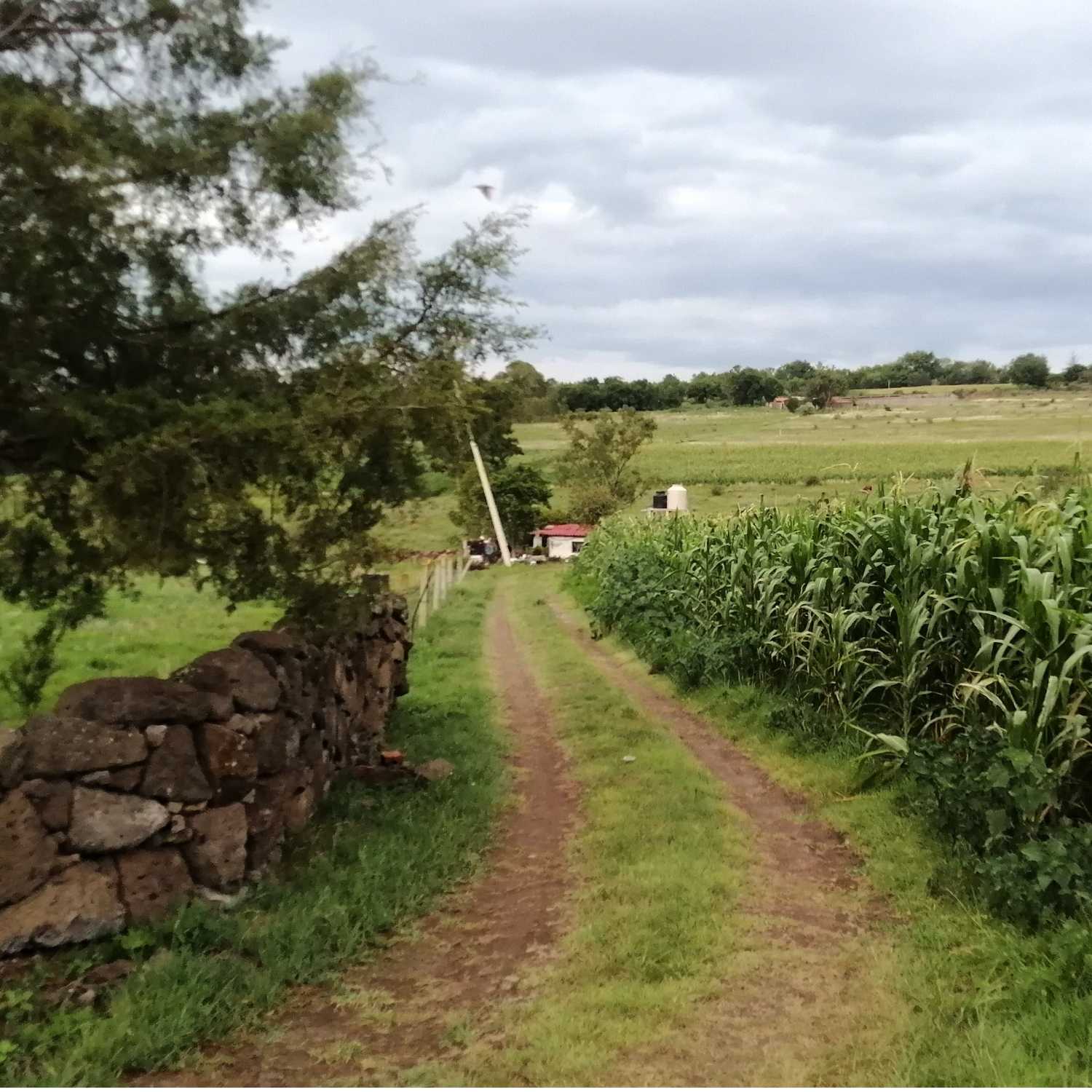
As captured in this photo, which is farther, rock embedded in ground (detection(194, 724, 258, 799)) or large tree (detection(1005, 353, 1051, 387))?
large tree (detection(1005, 353, 1051, 387))

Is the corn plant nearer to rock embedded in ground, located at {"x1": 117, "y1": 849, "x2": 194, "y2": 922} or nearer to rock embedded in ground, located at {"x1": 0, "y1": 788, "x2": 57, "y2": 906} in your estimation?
rock embedded in ground, located at {"x1": 117, "y1": 849, "x2": 194, "y2": 922}

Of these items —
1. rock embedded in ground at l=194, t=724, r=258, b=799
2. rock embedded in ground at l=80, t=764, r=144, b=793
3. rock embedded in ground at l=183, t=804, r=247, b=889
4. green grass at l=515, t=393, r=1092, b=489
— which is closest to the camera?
rock embedded in ground at l=80, t=764, r=144, b=793

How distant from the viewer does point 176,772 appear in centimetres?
486

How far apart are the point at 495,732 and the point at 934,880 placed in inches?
210

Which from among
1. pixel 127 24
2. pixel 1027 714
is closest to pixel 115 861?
pixel 1027 714

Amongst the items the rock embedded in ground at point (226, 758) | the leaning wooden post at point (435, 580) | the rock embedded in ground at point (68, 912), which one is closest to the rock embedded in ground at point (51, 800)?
the rock embedded in ground at point (68, 912)

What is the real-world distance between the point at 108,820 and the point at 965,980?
3962mm

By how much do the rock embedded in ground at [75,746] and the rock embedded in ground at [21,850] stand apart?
0.17 metres

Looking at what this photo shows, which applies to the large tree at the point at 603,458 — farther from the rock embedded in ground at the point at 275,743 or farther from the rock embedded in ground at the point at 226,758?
the rock embedded in ground at the point at 226,758

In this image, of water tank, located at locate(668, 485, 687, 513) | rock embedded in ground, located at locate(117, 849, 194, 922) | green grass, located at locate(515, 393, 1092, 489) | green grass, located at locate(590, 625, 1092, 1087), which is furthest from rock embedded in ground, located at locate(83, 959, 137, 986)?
water tank, located at locate(668, 485, 687, 513)

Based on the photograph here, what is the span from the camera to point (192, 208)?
6020mm

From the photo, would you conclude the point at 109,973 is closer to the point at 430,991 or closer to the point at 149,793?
the point at 149,793

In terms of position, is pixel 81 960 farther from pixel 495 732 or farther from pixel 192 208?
pixel 495 732

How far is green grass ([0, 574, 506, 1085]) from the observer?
11.8 feet
